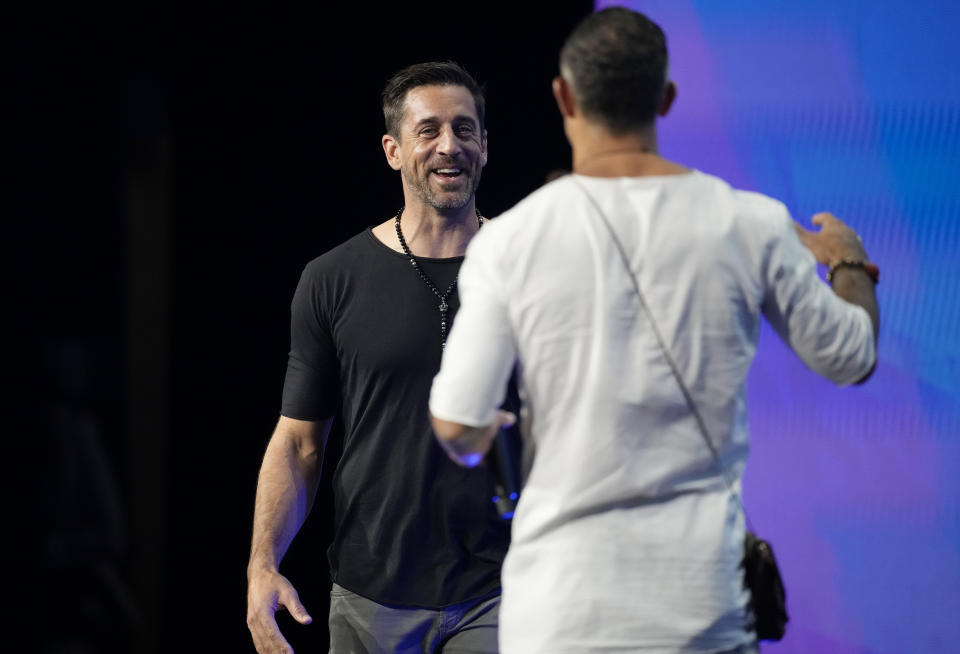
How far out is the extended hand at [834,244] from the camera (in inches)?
58.8

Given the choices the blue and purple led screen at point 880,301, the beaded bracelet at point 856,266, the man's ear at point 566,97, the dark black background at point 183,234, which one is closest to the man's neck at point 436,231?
the dark black background at point 183,234

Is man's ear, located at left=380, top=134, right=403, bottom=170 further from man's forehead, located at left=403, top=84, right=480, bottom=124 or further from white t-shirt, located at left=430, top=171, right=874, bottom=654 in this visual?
white t-shirt, located at left=430, top=171, right=874, bottom=654

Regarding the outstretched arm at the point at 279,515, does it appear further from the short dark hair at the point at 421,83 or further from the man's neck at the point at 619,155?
the man's neck at the point at 619,155

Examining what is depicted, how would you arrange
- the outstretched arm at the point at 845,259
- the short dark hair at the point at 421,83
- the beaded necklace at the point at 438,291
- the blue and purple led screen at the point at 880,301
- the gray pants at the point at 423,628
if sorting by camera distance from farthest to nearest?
the blue and purple led screen at the point at 880,301
the short dark hair at the point at 421,83
the beaded necklace at the point at 438,291
the gray pants at the point at 423,628
the outstretched arm at the point at 845,259

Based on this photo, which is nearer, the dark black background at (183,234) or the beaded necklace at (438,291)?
the beaded necklace at (438,291)

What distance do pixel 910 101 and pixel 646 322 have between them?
190 cm

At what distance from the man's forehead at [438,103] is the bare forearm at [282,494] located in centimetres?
77

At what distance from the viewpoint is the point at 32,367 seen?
2418mm

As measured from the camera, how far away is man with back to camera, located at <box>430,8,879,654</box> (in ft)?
4.39

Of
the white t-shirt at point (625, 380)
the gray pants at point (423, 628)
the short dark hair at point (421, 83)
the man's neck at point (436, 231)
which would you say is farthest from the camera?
the short dark hair at point (421, 83)

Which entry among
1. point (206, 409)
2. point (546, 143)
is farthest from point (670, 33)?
point (206, 409)

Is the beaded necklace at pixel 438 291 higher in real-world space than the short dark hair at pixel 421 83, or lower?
lower

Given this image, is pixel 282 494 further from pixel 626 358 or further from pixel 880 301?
pixel 880 301

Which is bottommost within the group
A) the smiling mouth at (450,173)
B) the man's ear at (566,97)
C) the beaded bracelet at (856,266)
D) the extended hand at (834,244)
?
the smiling mouth at (450,173)
